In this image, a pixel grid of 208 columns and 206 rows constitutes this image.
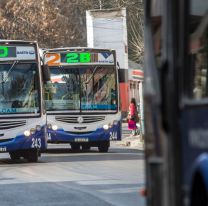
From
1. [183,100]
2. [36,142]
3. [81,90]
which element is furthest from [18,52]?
[183,100]

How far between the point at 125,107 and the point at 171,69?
42935 millimetres

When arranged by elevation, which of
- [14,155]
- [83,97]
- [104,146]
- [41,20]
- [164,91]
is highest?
[41,20]

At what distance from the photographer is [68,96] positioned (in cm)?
2583

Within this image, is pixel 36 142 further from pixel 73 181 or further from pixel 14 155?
pixel 73 181

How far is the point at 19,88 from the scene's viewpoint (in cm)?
2116

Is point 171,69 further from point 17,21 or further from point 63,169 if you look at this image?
point 17,21

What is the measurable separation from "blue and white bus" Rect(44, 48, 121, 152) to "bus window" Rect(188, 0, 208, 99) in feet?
66.6

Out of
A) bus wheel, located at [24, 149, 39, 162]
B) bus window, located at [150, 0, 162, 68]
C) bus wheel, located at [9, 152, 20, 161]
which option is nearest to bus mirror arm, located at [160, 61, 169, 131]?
bus window, located at [150, 0, 162, 68]

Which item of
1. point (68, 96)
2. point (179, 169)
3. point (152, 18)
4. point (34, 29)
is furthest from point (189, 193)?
point (34, 29)

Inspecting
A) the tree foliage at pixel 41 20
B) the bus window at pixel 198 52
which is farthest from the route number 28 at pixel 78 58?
the tree foliage at pixel 41 20

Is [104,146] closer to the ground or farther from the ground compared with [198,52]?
closer to the ground

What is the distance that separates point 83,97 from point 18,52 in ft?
16.4

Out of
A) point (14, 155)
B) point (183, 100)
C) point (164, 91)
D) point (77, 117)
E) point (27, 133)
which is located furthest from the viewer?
point (77, 117)

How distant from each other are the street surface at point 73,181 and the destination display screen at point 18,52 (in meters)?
2.53
